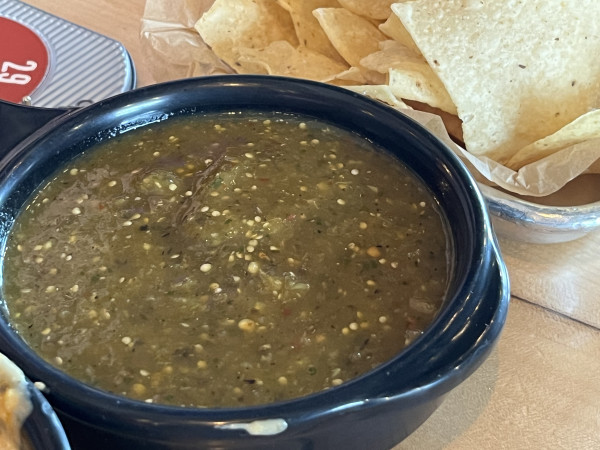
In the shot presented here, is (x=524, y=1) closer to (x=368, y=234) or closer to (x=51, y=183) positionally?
(x=368, y=234)

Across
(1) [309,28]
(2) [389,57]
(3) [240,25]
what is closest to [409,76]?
(2) [389,57]

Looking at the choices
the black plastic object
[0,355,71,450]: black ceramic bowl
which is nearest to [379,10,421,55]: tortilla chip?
the black plastic object

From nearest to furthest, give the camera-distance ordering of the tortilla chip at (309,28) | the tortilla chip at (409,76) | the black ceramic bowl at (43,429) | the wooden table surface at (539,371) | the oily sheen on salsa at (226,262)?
1. the black ceramic bowl at (43,429)
2. the oily sheen on salsa at (226,262)
3. the wooden table surface at (539,371)
4. the tortilla chip at (409,76)
5. the tortilla chip at (309,28)

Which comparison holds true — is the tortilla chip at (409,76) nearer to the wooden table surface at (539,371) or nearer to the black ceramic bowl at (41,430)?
the wooden table surface at (539,371)

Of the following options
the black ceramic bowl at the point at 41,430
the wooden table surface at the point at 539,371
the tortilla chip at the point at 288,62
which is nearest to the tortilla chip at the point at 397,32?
the tortilla chip at the point at 288,62

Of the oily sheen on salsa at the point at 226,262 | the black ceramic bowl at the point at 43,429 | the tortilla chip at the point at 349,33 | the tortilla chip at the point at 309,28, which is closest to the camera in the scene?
the black ceramic bowl at the point at 43,429

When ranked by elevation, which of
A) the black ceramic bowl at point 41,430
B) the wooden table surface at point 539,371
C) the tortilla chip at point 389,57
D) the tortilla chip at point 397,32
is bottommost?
the wooden table surface at point 539,371
